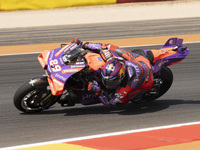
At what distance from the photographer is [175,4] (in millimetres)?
19578

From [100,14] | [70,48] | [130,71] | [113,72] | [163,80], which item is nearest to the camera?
[113,72]

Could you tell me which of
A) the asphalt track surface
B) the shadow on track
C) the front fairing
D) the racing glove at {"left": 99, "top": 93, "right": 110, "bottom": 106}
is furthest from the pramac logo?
the shadow on track

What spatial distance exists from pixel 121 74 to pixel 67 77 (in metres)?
0.91

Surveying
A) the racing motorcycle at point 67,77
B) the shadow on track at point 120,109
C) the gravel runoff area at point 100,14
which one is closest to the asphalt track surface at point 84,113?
the shadow on track at point 120,109

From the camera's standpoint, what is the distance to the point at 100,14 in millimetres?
18047

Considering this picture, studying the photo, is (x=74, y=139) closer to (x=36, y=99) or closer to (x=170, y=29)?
(x=36, y=99)

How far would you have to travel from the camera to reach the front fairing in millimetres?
6312

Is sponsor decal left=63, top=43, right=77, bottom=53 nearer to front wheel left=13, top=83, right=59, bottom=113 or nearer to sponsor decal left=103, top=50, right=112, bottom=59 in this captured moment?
sponsor decal left=103, top=50, right=112, bottom=59

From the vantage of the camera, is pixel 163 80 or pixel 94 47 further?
pixel 163 80

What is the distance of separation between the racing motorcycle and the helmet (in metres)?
0.26

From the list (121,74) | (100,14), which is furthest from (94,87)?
(100,14)

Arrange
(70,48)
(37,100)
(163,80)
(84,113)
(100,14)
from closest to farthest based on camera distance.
A: (70,48) < (37,100) < (84,113) < (163,80) < (100,14)

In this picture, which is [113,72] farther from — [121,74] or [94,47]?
[94,47]

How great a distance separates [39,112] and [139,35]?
824cm
